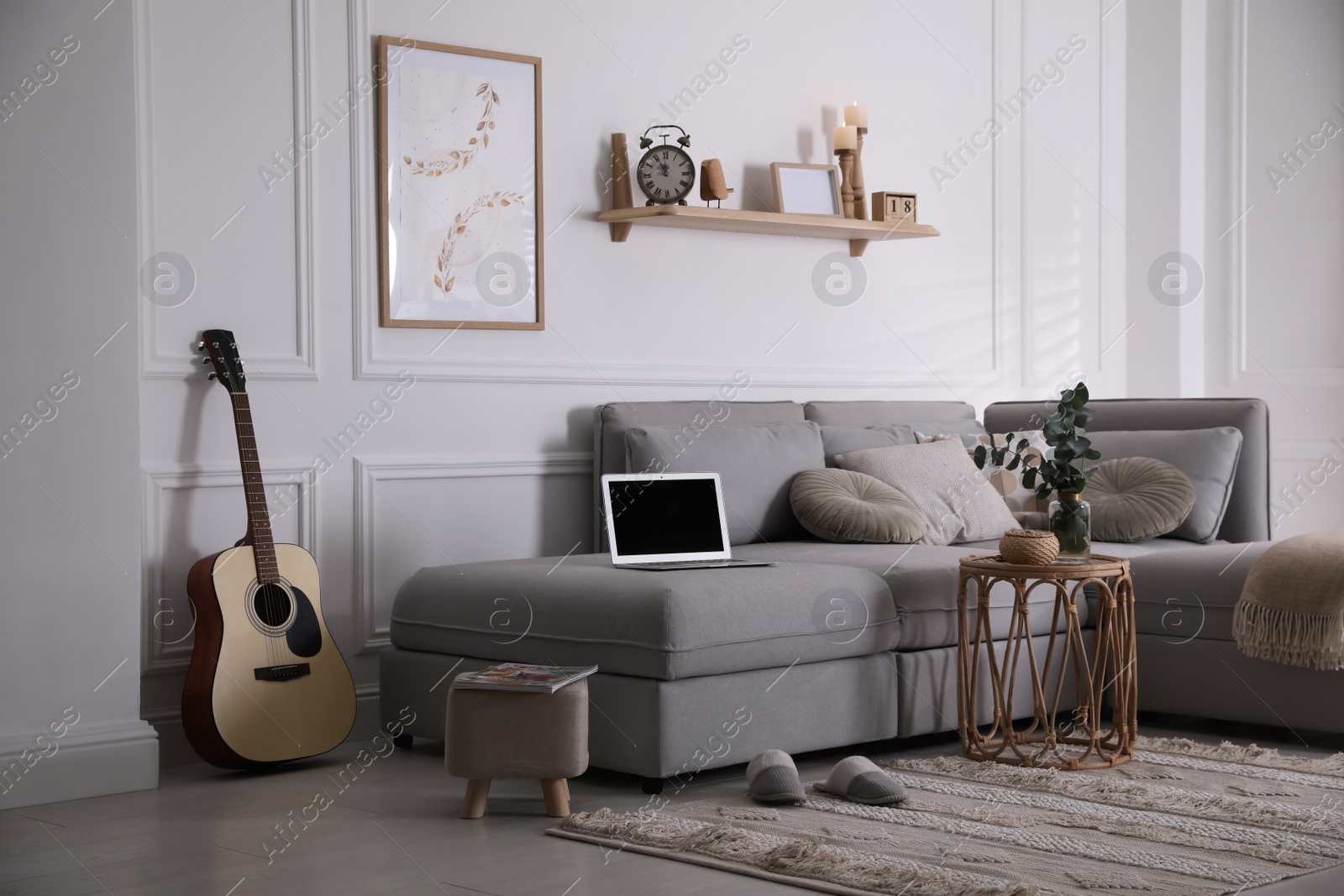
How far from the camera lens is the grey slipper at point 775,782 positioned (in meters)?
2.91

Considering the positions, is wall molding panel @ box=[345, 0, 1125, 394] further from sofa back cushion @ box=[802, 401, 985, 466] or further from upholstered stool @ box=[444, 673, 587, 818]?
upholstered stool @ box=[444, 673, 587, 818]

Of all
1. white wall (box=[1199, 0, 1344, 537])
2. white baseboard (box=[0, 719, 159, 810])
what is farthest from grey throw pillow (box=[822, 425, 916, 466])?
white baseboard (box=[0, 719, 159, 810])

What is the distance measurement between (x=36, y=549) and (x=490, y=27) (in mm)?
1984

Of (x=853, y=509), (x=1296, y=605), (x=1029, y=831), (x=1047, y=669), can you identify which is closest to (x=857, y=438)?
(x=853, y=509)

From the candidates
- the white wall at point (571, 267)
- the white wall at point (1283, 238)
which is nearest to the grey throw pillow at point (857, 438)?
the white wall at point (571, 267)

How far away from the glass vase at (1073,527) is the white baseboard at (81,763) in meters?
2.22

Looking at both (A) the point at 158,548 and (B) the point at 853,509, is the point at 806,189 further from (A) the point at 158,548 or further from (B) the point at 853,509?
(A) the point at 158,548

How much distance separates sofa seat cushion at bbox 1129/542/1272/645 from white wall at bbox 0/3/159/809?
8.36 ft

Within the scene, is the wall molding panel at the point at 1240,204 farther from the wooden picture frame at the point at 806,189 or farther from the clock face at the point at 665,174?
the clock face at the point at 665,174

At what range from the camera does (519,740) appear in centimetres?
291

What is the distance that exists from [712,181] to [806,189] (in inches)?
18.7

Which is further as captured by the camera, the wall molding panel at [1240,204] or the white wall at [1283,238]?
the wall molding panel at [1240,204]

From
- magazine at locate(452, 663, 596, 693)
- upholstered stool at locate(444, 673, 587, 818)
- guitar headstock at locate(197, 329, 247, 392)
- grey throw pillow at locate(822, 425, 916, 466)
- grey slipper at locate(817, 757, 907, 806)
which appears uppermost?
guitar headstock at locate(197, 329, 247, 392)

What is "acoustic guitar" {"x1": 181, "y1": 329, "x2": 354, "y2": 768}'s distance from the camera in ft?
11.0
